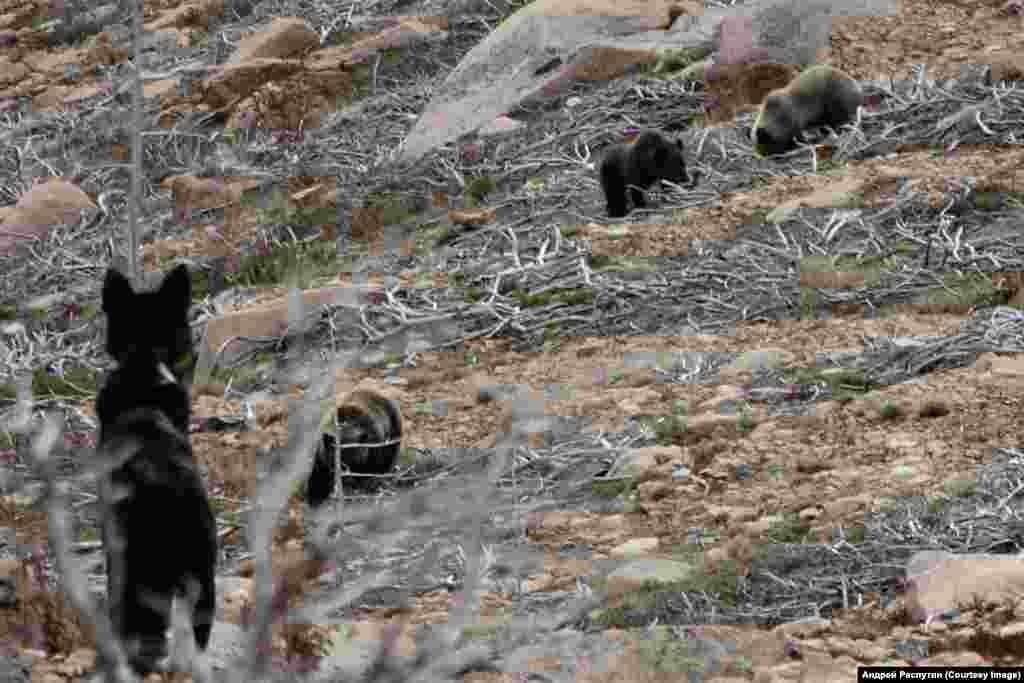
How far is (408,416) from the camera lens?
9172 mm

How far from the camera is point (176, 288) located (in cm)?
500

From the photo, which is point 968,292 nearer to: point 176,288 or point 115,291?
point 176,288

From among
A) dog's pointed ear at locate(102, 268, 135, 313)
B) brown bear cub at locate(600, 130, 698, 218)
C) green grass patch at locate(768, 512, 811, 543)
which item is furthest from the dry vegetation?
dog's pointed ear at locate(102, 268, 135, 313)

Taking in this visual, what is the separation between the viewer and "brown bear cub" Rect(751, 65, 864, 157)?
12.6 metres

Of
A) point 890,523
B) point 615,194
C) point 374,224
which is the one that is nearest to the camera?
point 890,523

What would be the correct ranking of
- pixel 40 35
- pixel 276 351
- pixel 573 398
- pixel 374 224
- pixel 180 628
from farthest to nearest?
pixel 40 35
pixel 374 224
pixel 276 351
pixel 573 398
pixel 180 628

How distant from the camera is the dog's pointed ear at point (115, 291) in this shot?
491cm

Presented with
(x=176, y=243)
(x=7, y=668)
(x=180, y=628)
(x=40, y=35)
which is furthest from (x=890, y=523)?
(x=40, y=35)

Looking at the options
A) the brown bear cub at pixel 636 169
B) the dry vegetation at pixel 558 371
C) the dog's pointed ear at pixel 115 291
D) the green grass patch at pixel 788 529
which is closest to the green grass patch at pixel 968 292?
the dry vegetation at pixel 558 371

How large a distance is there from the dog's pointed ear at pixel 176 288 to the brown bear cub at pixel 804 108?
316 inches

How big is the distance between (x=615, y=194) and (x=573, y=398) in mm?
3432

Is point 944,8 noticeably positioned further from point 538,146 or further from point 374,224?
point 374,224

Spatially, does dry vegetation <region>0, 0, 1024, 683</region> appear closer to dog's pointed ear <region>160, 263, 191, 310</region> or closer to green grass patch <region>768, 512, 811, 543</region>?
green grass patch <region>768, 512, 811, 543</region>

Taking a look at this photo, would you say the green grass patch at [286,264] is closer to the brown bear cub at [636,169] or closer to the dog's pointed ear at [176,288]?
the brown bear cub at [636,169]
